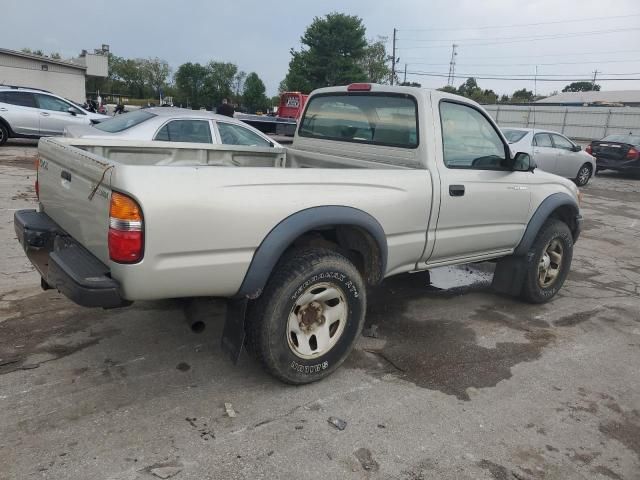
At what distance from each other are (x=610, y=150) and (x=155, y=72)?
302 feet

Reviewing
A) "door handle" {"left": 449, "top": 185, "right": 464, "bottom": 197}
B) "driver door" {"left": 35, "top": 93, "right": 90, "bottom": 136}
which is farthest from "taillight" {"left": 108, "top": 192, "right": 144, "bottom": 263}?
"driver door" {"left": 35, "top": 93, "right": 90, "bottom": 136}

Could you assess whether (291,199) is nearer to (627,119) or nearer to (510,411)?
(510,411)

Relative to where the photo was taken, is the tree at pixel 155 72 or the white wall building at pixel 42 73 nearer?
the white wall building at pixel 42 73

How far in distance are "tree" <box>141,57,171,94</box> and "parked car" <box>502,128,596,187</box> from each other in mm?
88734

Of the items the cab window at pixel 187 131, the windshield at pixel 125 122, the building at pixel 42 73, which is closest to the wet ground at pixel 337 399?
the cab window at pixel 187 131

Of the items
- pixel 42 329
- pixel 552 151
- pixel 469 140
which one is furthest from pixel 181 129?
pixel 552 151

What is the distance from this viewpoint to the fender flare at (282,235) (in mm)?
2916

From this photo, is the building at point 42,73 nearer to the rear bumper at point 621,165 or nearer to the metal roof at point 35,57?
Answer: the metal roof at point 35,57

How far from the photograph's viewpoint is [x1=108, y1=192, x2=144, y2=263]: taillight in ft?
8.27

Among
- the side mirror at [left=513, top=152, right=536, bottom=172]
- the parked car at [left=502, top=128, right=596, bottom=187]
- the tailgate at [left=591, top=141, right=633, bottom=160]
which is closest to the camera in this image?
the side mirror at [left=513, top=152, right=536, bottom=172]

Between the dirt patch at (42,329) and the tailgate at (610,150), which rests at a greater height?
the tailgate at (610,150)

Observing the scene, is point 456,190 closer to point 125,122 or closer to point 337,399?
point 337,399

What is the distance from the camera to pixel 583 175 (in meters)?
15.3

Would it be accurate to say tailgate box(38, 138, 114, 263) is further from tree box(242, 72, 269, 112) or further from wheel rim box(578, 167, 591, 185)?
tree box(242, 72, 269, 112)
